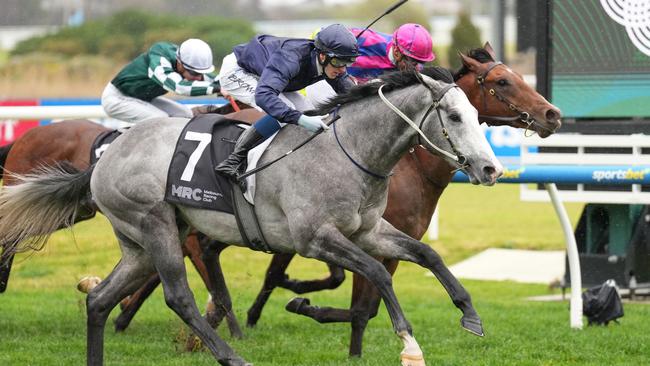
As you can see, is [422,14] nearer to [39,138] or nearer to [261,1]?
[261,1]

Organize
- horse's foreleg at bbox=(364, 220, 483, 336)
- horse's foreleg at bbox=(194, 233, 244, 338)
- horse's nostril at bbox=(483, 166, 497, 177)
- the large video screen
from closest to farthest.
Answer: horse's nostril at bbox=(483, 166, 497, 177)
horse's foreleg at bbox=(364, 220, 483, 336)
horse's foreleg at bbox=(194, 233, 244, 338)
the large video screen

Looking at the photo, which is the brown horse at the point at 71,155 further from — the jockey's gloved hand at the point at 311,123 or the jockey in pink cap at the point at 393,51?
the jockey's gloved hand at the point at 311,123

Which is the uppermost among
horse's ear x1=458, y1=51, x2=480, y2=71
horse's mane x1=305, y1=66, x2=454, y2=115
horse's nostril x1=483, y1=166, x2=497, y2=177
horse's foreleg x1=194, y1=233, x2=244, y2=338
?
horse's mane x1=305, y1=66, x2=454, y2=115

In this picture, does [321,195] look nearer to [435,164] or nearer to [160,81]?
[435,164]

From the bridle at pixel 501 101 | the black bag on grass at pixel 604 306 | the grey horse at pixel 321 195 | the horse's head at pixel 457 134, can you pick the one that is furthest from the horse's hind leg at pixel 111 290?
the black bag on grass at pixel 604 306

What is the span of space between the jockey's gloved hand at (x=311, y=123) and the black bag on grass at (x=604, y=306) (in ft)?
9.49

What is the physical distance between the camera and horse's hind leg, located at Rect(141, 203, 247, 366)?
5.46 meters

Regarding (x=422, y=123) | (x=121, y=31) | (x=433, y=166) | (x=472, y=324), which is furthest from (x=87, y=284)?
(x=121, y=31)

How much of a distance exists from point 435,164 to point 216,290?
4.65ft

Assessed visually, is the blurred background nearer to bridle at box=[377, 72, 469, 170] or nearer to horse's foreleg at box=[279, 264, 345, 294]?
horse's foreleg at box=[279, 264, 345, 294]

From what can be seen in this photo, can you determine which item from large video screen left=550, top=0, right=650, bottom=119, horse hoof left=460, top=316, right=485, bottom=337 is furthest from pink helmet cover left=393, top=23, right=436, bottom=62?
large video screen left=550, top=0, right=650, bottom=119

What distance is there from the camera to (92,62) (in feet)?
80.3

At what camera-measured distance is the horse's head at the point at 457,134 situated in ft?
15.9

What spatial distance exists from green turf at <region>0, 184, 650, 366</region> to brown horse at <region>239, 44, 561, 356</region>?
0.96 feet
